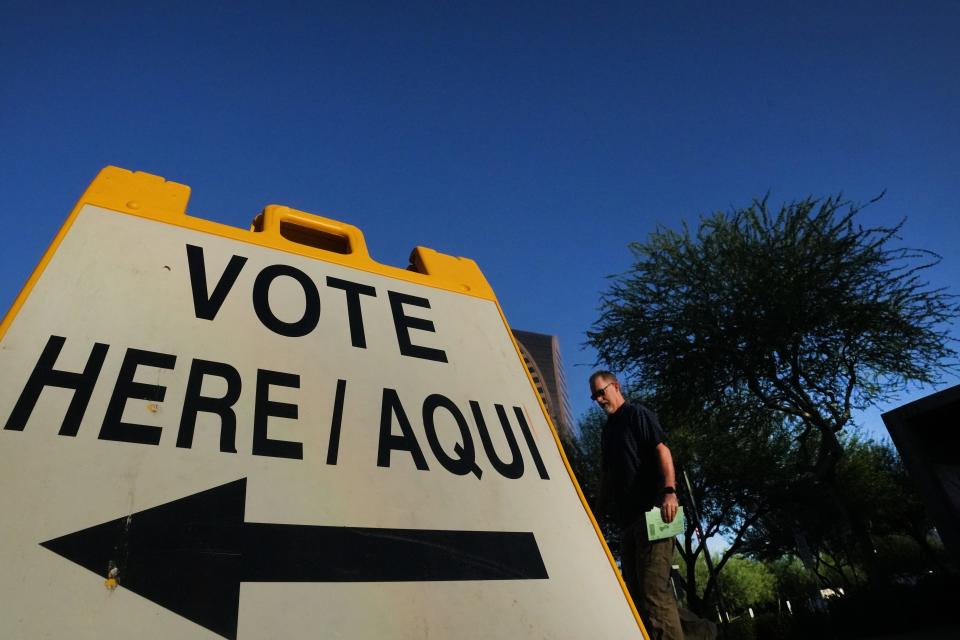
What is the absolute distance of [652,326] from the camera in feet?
37.1

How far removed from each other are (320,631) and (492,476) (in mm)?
458

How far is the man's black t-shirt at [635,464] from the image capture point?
2.91 metres

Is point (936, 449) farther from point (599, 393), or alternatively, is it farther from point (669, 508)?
point (599, 393)

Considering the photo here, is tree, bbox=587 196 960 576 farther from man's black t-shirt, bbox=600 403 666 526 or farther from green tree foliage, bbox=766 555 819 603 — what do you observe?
green tree foliage, bbox=766 555 819 603

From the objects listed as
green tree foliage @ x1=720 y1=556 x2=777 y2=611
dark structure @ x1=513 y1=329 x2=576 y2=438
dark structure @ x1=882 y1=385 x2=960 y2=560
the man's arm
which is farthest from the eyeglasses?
dark structure @ x1=513 y1=329 x2=576 y2=438

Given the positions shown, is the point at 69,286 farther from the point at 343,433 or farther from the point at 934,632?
the point at 934,632

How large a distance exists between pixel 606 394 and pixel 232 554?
2.83 metres

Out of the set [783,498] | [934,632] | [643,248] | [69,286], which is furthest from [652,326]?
[69,286]

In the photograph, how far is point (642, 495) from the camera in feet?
9.61

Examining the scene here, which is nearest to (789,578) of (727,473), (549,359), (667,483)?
(727,473)

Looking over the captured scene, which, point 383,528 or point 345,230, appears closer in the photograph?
point 383,528

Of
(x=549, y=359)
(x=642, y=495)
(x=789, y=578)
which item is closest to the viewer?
(x=642, y=495)

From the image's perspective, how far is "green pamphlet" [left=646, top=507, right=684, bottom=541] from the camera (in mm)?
2654

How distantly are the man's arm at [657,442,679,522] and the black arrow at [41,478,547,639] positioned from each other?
192cm
